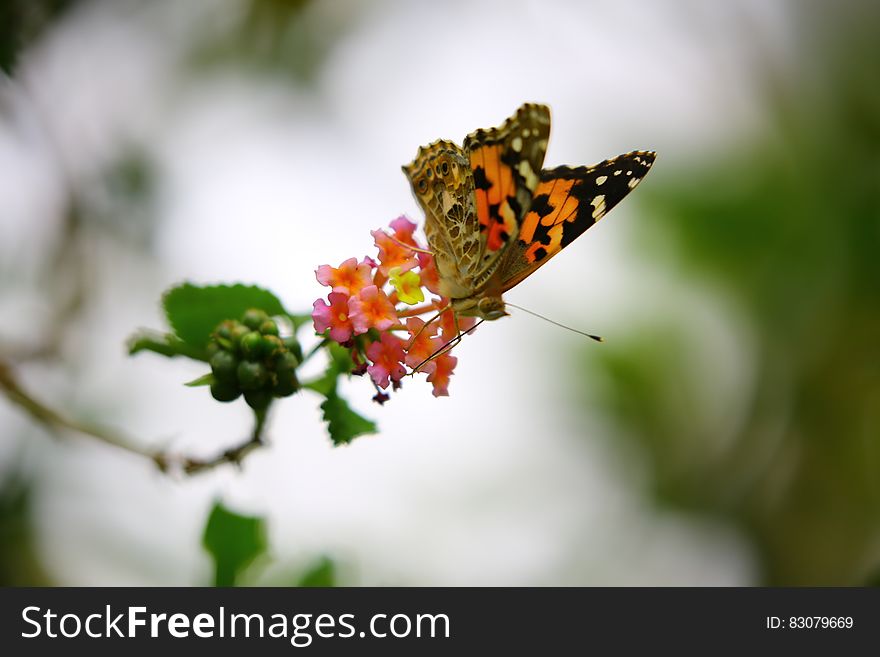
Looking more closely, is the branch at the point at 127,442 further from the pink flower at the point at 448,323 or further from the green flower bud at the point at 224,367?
the pink flower at the point at 448,323

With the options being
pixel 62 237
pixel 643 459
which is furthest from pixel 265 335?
pixel 643 459

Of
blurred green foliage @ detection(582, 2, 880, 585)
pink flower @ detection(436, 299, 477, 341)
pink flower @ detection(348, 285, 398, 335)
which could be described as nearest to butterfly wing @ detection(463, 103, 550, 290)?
pink flower @ detection(436, 299, 477, 341)

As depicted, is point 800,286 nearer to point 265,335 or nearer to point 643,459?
point 643,459

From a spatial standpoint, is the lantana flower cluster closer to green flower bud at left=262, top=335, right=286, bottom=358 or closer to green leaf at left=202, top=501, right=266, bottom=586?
green flower bud at left=262, top=335, right=286, bottom=358

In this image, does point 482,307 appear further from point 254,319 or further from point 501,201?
point 254,319

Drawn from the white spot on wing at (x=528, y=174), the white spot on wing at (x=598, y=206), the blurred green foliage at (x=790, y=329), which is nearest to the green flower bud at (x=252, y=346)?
the white spot on wing at (x=528, y=174)

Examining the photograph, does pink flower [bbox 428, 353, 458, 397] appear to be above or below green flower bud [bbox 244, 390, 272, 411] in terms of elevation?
above

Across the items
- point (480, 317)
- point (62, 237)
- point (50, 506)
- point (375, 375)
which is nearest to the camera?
point (375, 375)

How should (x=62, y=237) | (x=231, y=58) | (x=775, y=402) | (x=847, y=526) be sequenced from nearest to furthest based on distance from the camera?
(x=62, y=237) → (x=231, y=58) → (x=847, y=526) → (x=775, y=402)
